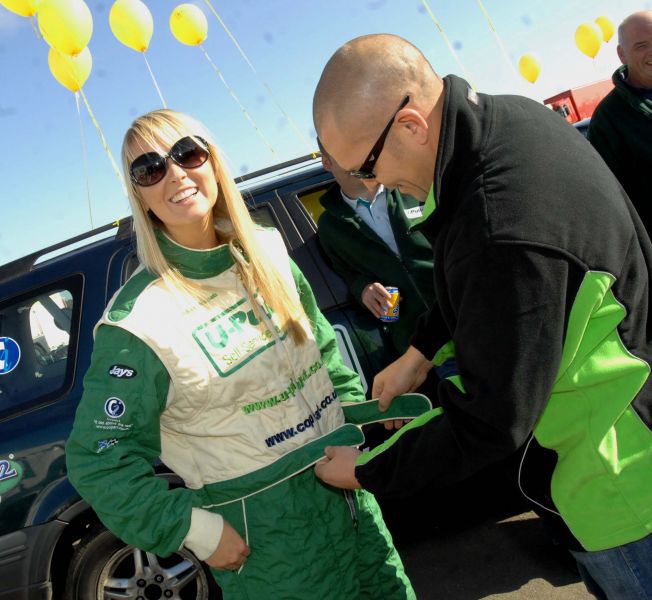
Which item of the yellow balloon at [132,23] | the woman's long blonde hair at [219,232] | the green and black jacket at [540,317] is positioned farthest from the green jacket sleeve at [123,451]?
the yellow balloon at [132,23]

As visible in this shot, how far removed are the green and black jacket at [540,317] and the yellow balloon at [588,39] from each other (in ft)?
46.8

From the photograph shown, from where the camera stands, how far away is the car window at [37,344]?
3.03 metres

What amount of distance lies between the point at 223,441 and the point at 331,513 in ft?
1.26

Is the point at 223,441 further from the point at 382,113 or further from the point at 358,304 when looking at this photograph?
the point at 358,304

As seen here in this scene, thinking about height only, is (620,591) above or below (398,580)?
above

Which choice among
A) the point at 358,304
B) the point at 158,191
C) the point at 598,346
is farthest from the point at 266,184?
the point at 598,346

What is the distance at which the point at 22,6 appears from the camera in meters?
6.12

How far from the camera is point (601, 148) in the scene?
332 cm

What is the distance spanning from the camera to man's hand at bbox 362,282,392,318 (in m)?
3.00

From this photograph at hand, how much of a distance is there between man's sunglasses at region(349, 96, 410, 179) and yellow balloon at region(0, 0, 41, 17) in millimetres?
5847

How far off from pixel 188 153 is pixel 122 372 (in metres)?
0.70

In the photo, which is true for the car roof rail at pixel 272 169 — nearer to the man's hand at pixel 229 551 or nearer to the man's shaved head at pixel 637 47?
the man's shaved head at pixel 637 47

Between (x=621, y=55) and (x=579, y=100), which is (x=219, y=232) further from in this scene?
(x=579, y=100)

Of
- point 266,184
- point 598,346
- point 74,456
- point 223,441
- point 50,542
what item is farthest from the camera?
point 266,184
